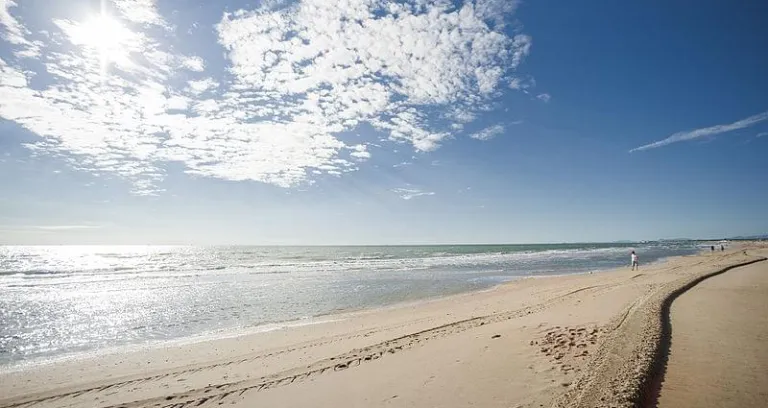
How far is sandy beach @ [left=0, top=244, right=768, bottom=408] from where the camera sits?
6270 mm

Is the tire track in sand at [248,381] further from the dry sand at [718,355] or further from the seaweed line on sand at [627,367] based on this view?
the dry sand at [718,355]

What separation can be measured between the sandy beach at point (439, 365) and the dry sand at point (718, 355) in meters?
0.05

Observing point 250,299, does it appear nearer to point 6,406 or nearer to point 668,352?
point 6,406

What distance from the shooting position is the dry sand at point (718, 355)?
18.4 ft

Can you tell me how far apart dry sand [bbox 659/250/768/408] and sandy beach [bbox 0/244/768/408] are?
5cm

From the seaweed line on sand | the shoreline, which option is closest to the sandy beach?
the seaweed line on sand

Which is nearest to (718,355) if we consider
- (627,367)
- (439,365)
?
(627,367)

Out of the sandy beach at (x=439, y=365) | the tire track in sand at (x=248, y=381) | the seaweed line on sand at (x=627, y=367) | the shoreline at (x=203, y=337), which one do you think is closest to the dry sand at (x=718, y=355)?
the sandy beach at (x=439, y=365)

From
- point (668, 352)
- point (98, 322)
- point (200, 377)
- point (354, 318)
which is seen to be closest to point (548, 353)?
point (668, 352)

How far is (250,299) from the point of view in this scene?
72.1ft

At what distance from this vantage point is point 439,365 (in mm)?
7895

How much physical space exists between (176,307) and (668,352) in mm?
20680

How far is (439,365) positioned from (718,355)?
5505mm

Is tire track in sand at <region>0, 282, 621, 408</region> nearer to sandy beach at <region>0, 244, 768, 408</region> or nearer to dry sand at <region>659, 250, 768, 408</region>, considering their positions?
sandy beach at <region>0, 244, 768, 408</region>
